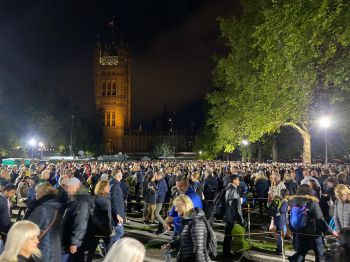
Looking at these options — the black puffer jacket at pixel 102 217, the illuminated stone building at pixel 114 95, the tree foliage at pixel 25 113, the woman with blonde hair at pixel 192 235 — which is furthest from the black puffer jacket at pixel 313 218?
the illuminated stone building at pixel 114 95

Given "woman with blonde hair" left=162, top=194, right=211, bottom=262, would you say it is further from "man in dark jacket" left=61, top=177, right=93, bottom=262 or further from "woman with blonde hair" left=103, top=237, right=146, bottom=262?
"woman with blonde hair" left=103, top=237, right=146, bottom=262

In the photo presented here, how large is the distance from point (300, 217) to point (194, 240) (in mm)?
2884

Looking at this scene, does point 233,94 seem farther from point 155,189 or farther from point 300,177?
point 155,189

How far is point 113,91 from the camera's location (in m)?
139

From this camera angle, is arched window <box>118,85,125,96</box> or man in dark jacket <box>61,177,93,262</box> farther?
arched window <box>118,85,125,96</box>

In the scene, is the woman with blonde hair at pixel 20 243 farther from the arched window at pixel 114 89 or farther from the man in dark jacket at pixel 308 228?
the arched window at pixel 114 89

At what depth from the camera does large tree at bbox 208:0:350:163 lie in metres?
19.6

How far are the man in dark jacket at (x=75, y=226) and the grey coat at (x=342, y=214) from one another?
446 centimetres

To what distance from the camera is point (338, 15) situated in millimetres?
20188

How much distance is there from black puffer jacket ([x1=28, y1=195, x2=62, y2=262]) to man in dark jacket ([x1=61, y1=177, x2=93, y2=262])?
634 millimetres

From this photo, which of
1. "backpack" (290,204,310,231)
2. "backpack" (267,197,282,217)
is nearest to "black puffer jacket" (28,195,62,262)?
"backpack" (290,204,310,231)

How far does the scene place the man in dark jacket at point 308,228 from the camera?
7.14 meters

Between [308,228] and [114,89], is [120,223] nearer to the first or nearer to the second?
[308,228]

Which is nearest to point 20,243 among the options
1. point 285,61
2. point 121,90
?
point 285,61
